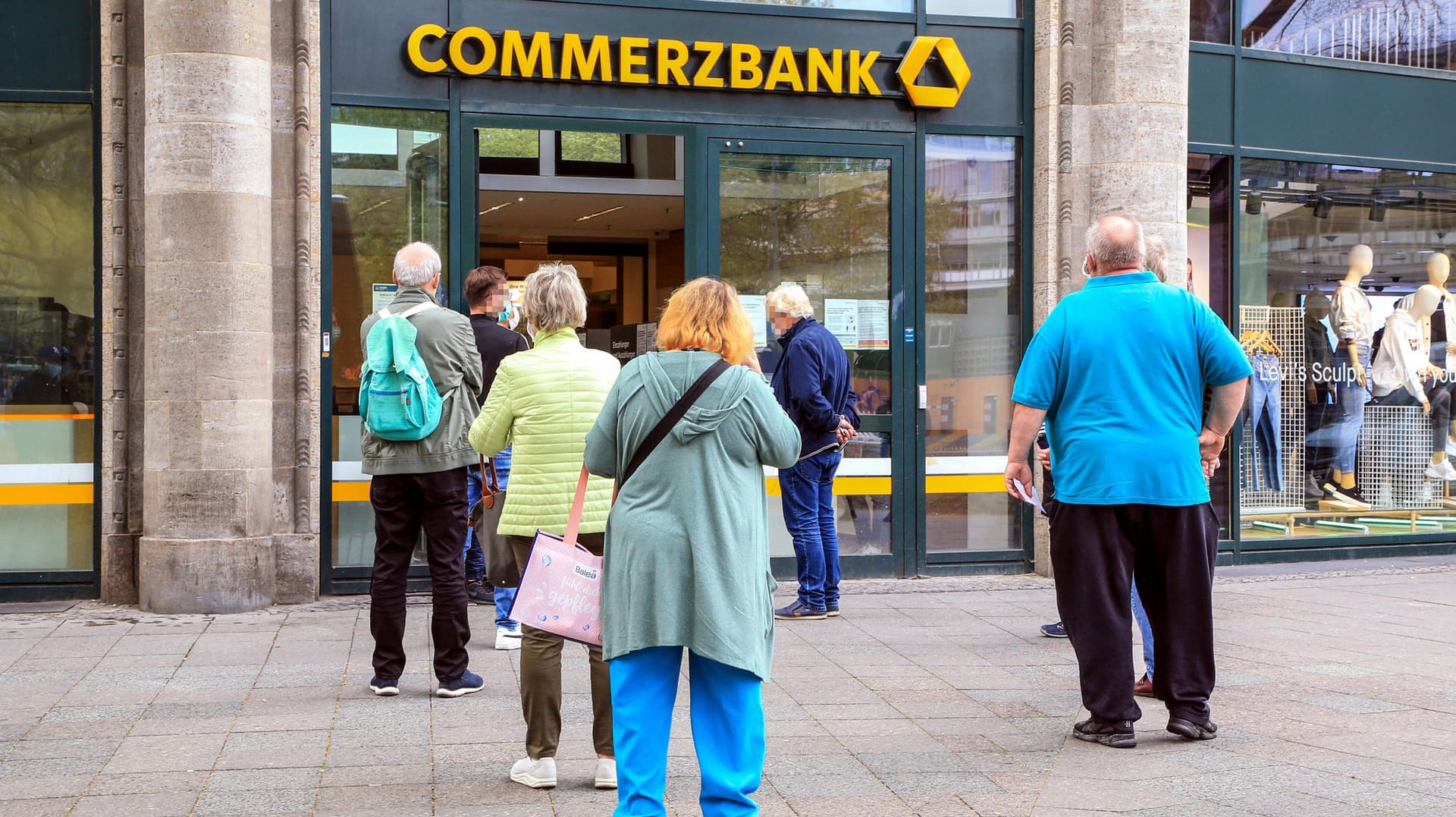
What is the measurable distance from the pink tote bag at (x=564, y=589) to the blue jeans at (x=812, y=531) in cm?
408

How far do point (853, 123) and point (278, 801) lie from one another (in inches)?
262

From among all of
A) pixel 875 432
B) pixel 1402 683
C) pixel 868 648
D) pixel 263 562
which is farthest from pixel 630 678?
pixel 875 432

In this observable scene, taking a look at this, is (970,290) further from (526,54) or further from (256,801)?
(256,801)

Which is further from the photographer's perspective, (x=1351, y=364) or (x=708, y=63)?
(x=1351, y=364)

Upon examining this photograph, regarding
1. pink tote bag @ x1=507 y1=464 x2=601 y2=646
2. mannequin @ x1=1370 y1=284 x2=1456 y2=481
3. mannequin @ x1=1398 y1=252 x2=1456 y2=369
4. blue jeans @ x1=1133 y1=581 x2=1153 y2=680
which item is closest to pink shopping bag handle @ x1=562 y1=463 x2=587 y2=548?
pink tote bag @ x1=507 y1=464 x2=601 y2=646

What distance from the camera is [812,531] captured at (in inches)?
328

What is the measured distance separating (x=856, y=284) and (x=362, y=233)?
133 inches

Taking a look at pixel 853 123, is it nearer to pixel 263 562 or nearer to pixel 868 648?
pixel 868 648

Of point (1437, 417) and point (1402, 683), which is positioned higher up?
point (1437, 417)

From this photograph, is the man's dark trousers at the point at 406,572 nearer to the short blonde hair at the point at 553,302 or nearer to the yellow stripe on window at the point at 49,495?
the short blonde hair at the point at 553,302

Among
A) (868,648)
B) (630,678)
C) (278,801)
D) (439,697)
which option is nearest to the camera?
(630,678)

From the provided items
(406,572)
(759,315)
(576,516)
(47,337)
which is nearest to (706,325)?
(576,516)

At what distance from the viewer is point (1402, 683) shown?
260 inches

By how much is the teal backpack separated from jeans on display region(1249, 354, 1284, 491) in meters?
7.25
